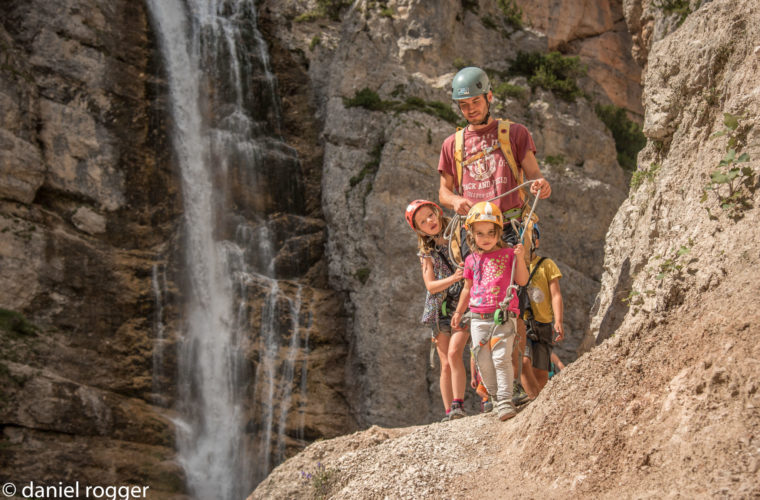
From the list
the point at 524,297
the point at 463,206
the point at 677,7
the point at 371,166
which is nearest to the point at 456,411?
the point at 524,297

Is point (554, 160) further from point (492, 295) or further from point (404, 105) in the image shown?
point (492, 295)

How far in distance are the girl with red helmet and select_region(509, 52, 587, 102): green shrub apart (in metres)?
9.85

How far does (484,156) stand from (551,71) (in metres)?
10.4

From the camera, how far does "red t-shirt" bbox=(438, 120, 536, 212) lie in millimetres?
6398

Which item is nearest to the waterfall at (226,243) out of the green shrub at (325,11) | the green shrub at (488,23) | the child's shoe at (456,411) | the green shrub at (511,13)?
the green shrub at (325,11)

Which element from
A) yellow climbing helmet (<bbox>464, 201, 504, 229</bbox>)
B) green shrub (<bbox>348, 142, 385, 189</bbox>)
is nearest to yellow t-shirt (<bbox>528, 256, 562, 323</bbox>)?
yellow climbing helmet (<bbox>464, 201, 504, 229</bbox>)

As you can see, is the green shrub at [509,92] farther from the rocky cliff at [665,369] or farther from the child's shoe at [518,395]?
the child's shoe at [518,395]

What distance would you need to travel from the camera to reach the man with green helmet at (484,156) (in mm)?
6262

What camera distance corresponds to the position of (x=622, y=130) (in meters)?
19.1

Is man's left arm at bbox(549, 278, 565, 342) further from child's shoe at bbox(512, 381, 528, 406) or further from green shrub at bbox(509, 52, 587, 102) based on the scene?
green shrub at bbox(509, 52, 587, 102)

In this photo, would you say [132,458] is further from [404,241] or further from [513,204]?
[513,204]

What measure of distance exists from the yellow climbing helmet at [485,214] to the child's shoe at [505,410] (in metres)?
1.32

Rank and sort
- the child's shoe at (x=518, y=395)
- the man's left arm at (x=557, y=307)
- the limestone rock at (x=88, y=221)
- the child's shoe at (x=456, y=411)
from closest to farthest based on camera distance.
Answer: the child's shoe at (x=518, y=395) < the man's left arm at (x=557, y=307) < the child's shoe at (x=456, y=411) < the limestone rock at (x=88, y=221)

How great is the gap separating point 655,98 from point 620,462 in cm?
392
